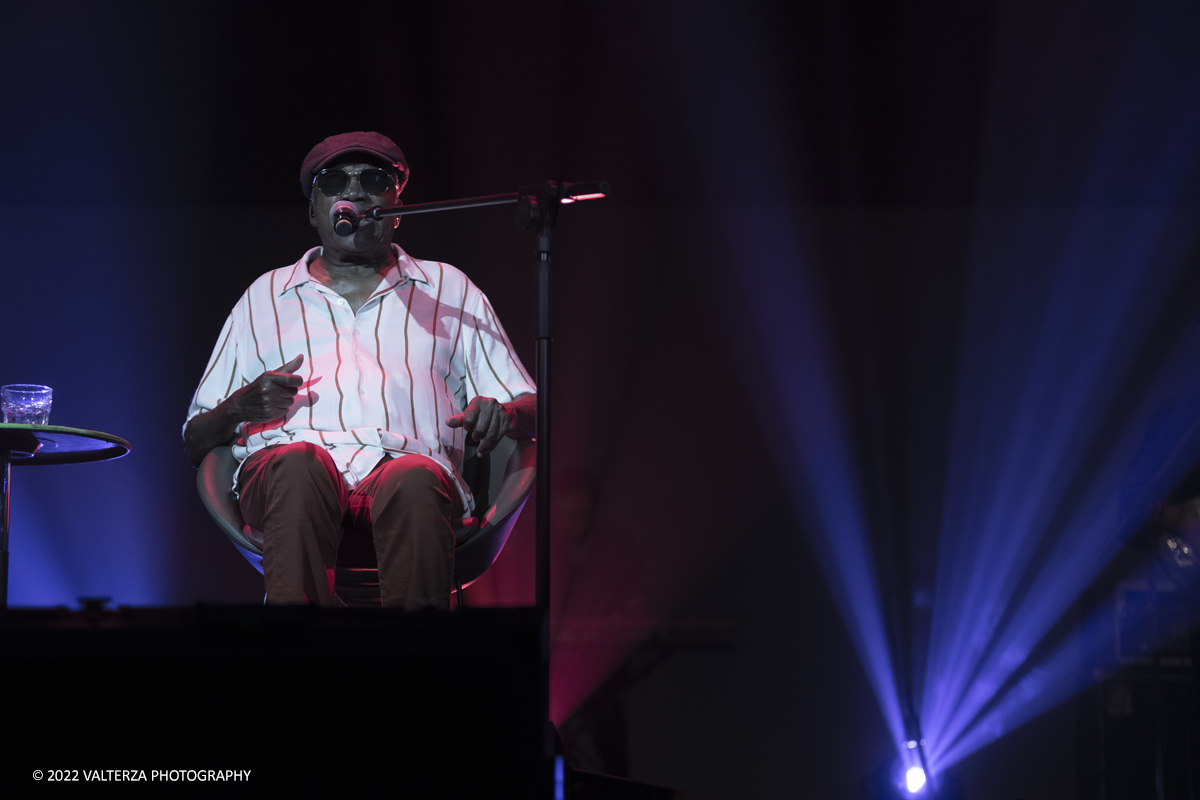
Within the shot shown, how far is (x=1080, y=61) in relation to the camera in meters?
3.23

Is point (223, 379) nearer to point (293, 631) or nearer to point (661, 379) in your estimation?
point (293, 631)

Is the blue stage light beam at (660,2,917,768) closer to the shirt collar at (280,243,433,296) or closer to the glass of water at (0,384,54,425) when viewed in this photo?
the shirt collar at (280,243,433,296)

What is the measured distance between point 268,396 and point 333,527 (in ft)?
0.93

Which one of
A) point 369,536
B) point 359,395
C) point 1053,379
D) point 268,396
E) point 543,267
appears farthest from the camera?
point 1053,379

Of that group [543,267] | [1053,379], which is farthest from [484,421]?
[1053,379]

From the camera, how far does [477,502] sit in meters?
2.24

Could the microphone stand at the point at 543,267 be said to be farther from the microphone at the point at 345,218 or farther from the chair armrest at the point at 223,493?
the chair armrest at the point at 223,493

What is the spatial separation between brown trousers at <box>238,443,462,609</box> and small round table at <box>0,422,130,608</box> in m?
0.59

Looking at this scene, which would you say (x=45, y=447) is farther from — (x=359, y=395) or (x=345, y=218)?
(x=345, y=218)

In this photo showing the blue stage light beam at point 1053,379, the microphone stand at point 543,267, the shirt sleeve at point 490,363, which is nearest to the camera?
the microphone stand at point 543,267

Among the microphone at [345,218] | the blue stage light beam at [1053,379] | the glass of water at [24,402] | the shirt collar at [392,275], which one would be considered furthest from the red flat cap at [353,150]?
the blue stage light beam at [1053,379]

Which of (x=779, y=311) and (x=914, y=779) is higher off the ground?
(x=779, y=311)

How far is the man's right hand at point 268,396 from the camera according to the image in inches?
71.6

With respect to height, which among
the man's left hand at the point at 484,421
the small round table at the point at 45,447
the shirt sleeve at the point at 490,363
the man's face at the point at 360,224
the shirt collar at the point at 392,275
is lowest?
the man's left hand at the point at 484,421
